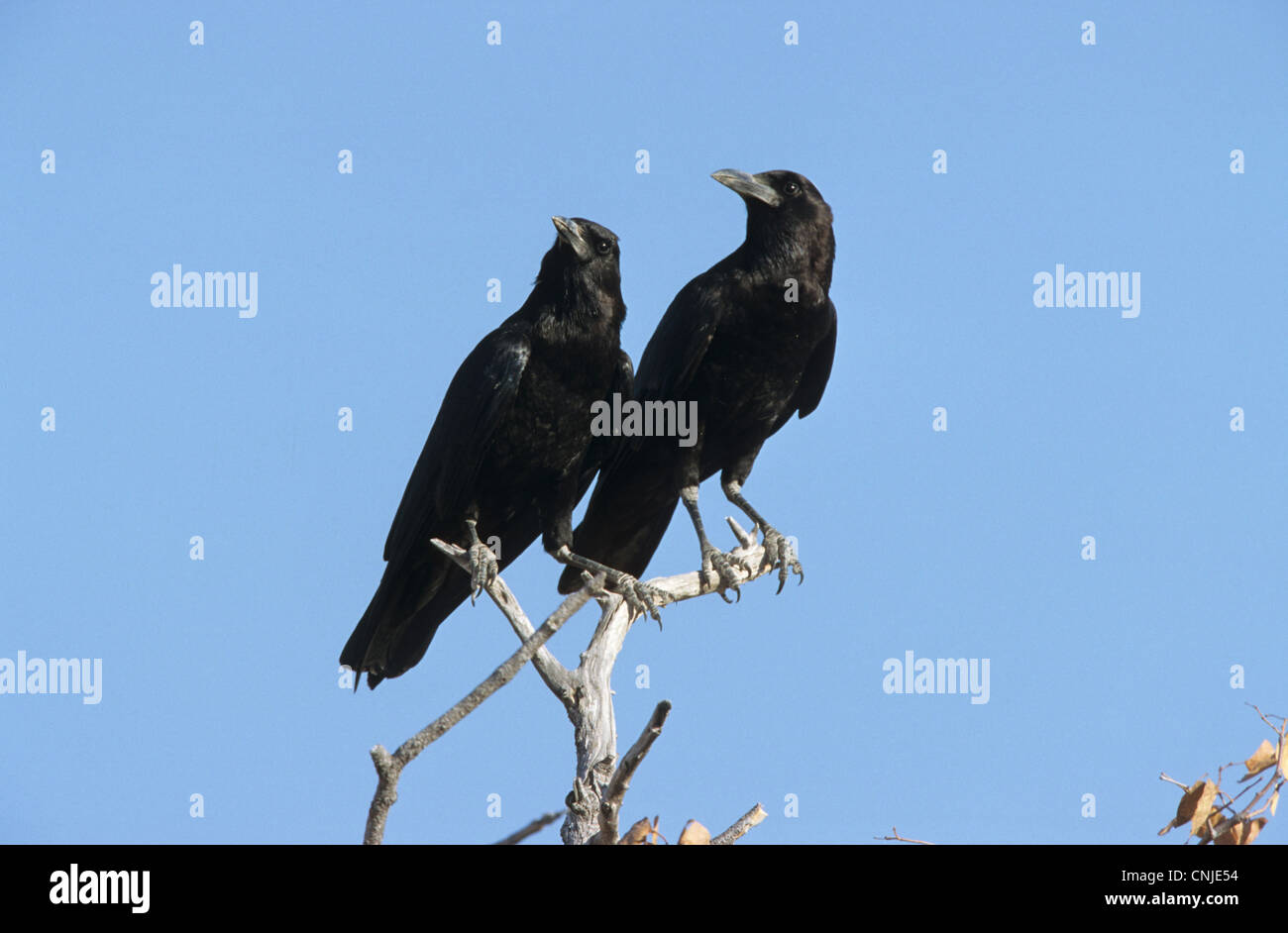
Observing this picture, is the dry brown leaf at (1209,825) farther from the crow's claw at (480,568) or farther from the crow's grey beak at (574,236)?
the crow's grey beak at (574,236)

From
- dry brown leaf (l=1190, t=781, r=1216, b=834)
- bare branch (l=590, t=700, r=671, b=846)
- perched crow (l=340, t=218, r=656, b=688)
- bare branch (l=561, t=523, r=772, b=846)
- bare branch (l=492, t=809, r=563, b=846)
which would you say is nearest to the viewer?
bare branch (l=492, t=809, r=563, b=846)

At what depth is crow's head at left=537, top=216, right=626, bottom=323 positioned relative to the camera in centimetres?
670

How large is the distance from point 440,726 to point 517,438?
4013mm

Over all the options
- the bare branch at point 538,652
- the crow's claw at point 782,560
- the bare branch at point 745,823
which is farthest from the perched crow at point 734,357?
the bare branch at point 745,823

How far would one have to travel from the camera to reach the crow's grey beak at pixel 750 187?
7184 millimetres

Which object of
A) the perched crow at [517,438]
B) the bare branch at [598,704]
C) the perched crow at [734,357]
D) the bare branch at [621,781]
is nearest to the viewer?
the bare branch at [621,781]

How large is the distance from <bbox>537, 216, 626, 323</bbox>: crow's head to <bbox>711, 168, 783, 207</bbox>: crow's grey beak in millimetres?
838

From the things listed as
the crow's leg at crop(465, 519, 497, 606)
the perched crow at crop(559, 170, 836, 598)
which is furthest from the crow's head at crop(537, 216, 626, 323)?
the crow's leg at crop(465, 519, 497, 606)

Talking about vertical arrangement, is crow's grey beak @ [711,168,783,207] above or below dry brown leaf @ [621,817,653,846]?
above

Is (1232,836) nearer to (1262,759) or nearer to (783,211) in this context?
(1262,759)

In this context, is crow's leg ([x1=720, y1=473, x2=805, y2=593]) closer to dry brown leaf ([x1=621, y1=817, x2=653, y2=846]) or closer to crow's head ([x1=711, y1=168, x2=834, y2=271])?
crow's head ([x1=711, y1=168, x2=834, y2=271])
